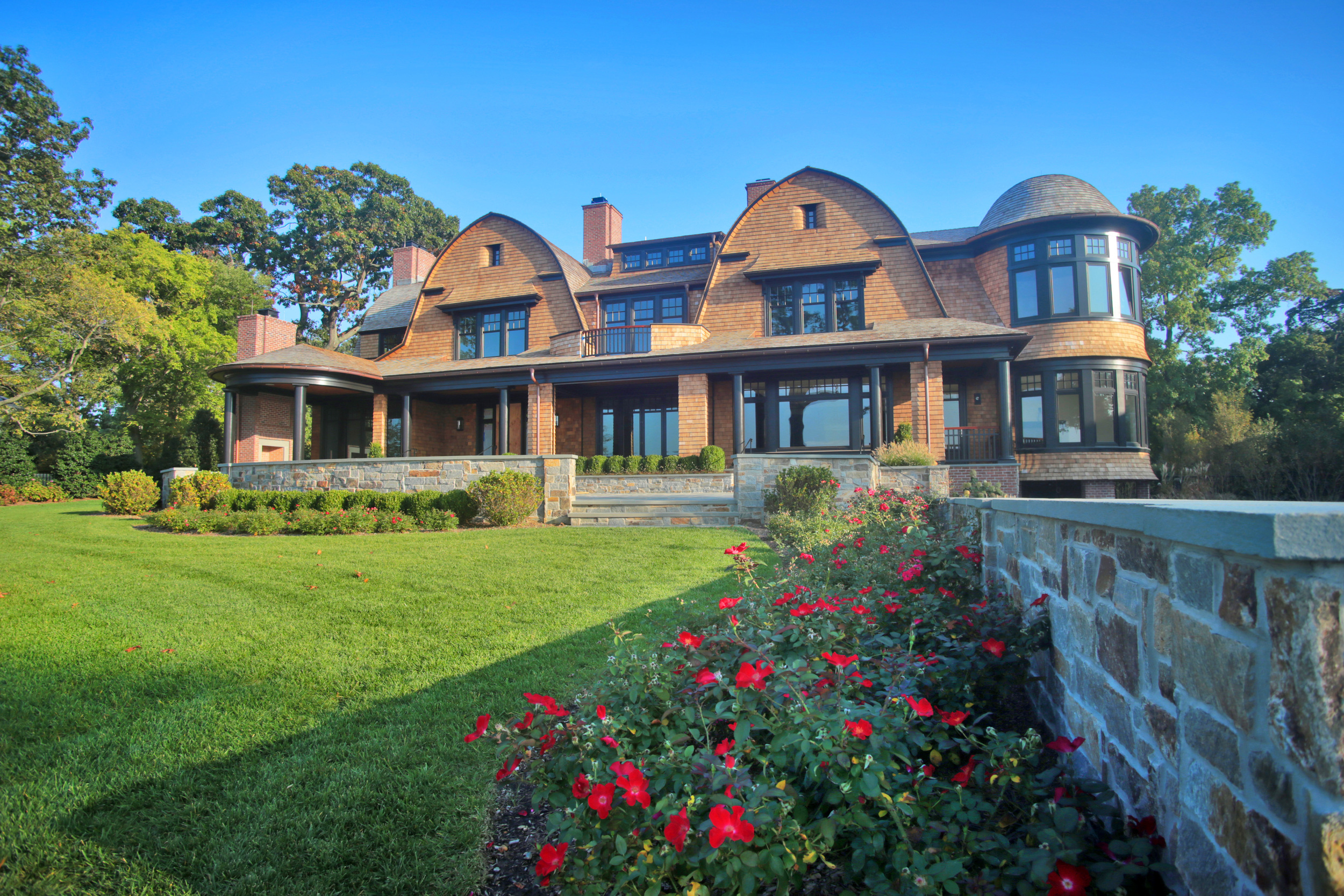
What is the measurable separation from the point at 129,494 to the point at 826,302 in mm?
19143

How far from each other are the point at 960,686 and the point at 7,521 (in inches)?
769

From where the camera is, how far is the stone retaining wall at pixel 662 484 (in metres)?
14.1

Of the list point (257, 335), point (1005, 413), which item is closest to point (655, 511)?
point (1005, 413)

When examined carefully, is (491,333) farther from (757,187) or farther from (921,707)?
(921,707)

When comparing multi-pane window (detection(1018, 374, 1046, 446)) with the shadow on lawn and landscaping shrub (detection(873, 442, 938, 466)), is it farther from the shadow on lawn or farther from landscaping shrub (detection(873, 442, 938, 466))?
the shadow on lawn

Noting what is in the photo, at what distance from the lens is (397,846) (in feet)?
7.59

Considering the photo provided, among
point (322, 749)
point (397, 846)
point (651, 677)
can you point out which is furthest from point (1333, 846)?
point (322, 749)

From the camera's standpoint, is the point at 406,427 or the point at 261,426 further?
the point at 261,426

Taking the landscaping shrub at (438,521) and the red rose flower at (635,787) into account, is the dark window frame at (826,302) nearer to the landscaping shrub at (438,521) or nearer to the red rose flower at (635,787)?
the landscaping shrub at (438,521)

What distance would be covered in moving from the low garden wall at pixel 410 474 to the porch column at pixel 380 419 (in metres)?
3.63

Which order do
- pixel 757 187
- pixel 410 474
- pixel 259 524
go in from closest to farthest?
pixel 259 524 → pixel 410 474 → pixel 757 187

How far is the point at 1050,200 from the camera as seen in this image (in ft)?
52.6

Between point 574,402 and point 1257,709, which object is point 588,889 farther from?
point 574,402

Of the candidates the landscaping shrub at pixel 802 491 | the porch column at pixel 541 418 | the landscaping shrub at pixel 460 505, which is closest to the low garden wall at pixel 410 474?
the landscaping shrub at pixel 460 505
